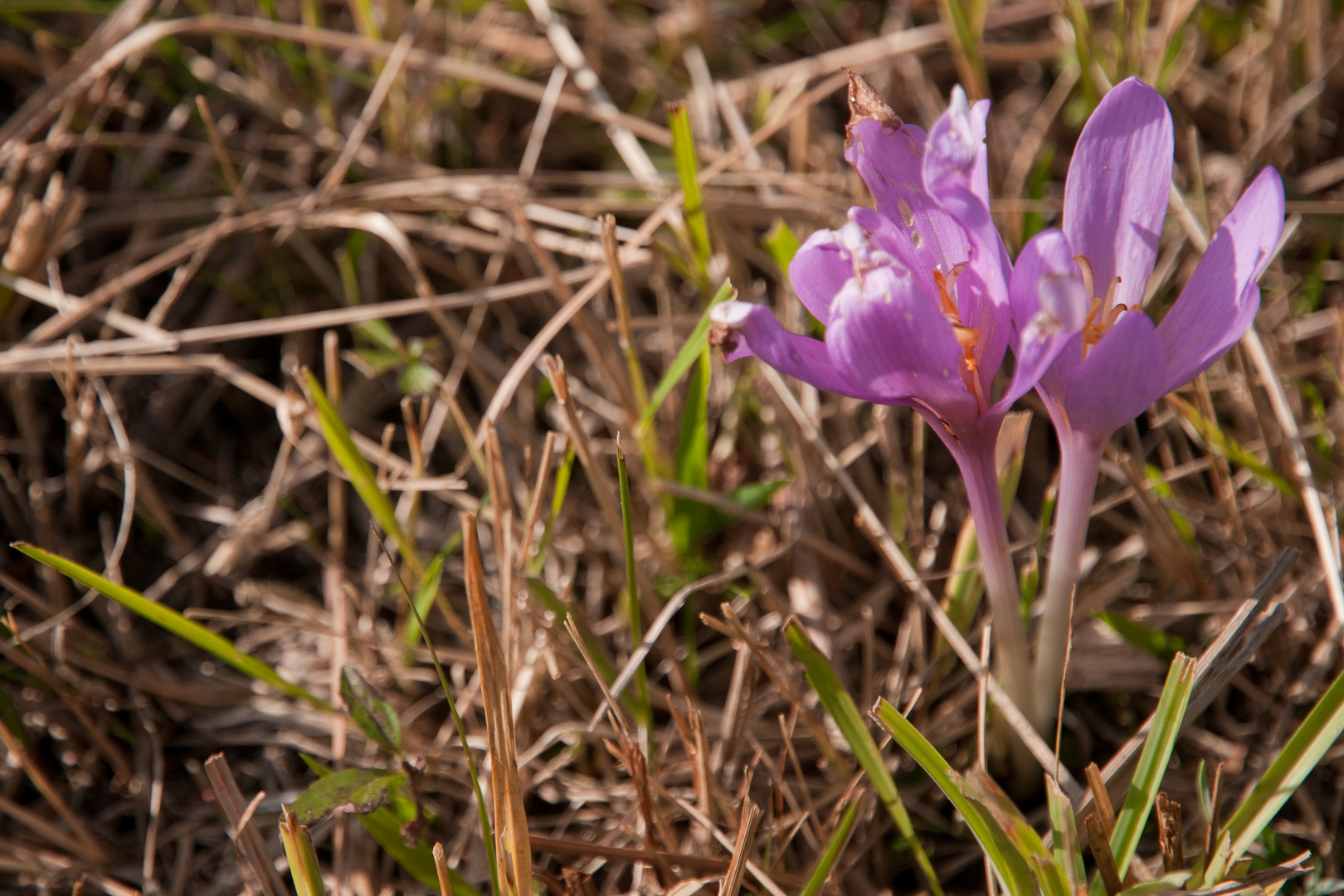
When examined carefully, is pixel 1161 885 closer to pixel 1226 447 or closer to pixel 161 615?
pixel 1226 447

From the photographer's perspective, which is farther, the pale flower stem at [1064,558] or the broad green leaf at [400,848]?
the broad green leaf at [400,848]

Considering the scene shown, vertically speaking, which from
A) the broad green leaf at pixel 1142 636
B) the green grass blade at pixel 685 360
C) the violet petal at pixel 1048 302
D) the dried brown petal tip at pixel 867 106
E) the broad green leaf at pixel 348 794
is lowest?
the broad green leaf at pixel 348 794

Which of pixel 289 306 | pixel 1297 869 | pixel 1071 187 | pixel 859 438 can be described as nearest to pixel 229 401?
pixel 289 306

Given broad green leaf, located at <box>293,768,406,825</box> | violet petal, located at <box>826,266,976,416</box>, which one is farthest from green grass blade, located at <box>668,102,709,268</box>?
broad green leaf, located at <box>293,768,406,825</box>

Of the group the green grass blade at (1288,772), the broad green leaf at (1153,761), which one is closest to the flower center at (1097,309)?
the broad green leaf at (1153,761)

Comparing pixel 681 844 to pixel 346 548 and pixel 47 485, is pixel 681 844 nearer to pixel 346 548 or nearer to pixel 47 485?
pixel 346 548

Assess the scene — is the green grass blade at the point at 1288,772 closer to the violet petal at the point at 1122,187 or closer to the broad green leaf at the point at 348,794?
the violet petal at the point at 1122,187
